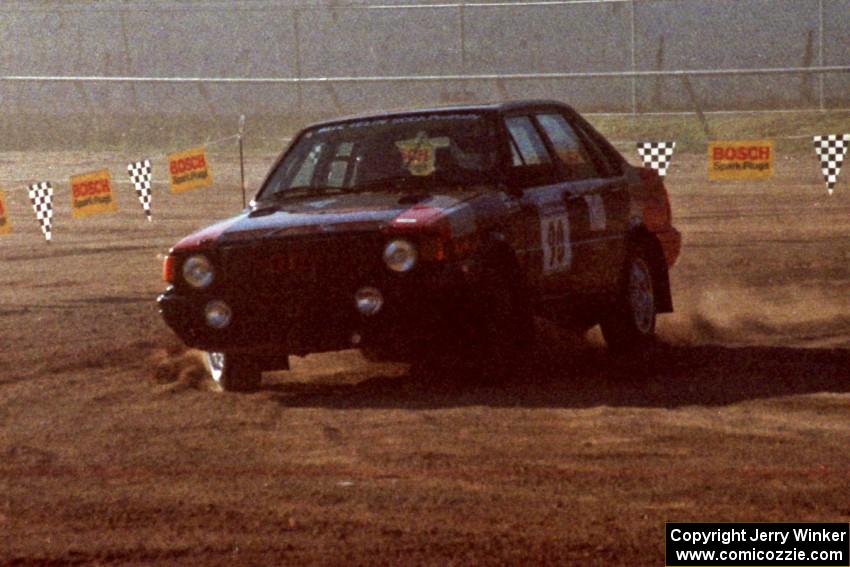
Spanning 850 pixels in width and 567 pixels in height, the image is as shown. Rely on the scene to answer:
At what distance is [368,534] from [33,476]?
76.0 inches

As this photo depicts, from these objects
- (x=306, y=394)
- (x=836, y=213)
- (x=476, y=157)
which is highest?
(x=476, y=157)

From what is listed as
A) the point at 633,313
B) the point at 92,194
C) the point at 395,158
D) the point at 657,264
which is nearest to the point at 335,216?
the point at 395,158

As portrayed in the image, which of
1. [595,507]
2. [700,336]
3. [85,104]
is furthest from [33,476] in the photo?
[85,104]

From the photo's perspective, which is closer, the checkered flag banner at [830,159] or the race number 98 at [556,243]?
the race number 98 at [556,243]

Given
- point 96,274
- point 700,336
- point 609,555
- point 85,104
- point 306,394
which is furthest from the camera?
point 85,104

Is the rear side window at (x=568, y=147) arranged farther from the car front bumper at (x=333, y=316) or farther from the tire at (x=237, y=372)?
the tire at (x=237, y=372)

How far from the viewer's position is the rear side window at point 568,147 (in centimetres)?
998

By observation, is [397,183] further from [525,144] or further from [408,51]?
[408,51]

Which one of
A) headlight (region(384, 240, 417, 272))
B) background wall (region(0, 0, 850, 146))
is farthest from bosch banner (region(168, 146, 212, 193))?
headlight (region(384, 240, 417, 272))

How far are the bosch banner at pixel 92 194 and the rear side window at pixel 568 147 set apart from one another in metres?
9.47

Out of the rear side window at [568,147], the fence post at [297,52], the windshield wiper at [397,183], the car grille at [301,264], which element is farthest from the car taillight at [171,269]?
the fence post at [297,52]

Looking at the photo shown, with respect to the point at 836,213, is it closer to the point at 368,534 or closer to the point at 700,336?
the point at 700,336

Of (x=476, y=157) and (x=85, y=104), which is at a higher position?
(x=476, y=157)

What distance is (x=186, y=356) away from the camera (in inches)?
414
